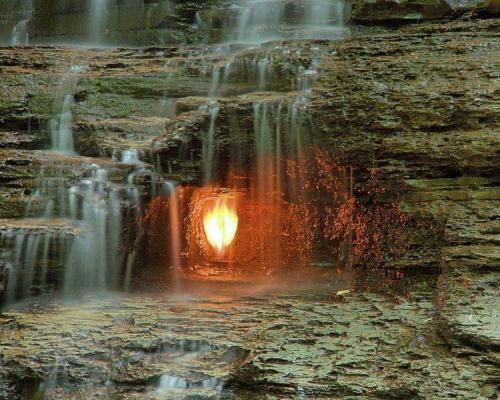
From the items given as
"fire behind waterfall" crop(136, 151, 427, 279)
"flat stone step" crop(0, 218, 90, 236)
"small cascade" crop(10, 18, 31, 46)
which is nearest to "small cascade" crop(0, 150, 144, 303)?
"flat stone step" crop(0, 218, 90, 236)

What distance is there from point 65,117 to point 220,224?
2.66 metres

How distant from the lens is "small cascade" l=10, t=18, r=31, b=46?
44.6 ft

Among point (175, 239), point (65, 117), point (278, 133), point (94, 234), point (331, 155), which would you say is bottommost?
point (175, 239)

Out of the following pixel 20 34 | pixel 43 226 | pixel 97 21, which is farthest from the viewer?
pixel 20 34

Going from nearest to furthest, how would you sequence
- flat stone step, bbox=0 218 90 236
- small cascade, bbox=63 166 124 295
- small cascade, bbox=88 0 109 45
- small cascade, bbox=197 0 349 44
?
flat stone step, bbox=0 218 90 236, small cascade, bbox=63 166 124 295, small cascade, bbox=197 0 349 44, small cascade, bbox=88 0 109 45

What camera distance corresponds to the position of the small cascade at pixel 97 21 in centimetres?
1319

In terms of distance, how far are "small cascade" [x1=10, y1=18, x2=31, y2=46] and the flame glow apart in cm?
722

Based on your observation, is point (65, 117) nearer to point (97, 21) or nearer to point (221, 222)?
point (221, 222)

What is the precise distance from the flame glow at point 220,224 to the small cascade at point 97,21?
5.99 metres

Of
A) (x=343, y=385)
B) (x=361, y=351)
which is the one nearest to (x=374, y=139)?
(x=361, y=351)

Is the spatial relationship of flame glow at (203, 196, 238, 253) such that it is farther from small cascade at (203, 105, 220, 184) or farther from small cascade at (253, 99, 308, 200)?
small cascade at (253, 99, 308, 200)

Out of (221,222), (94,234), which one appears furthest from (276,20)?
(94,234)

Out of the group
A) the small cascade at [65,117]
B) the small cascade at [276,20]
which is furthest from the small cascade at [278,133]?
the small cascade at [276,20]

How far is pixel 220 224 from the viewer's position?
8742mm
